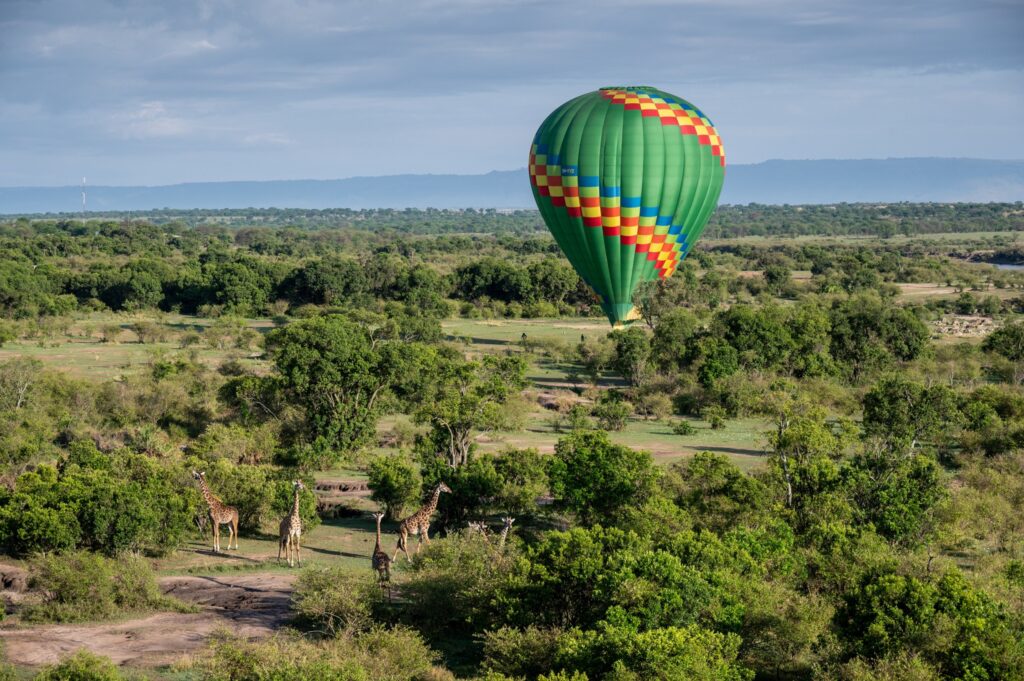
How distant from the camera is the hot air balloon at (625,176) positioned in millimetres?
53719

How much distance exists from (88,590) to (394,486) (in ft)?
31.2

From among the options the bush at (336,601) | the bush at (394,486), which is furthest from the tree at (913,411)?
the bush at (336,601)

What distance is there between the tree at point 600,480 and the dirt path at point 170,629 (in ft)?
24.4

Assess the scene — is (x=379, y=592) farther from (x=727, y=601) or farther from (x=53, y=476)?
(x=53, y=476)

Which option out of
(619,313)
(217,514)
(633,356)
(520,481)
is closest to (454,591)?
(217,514)

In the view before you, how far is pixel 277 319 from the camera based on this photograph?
8575 cm

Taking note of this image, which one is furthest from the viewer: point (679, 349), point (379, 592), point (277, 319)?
point (277, 319)

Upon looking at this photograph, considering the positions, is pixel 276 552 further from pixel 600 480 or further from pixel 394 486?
pixel 600 480

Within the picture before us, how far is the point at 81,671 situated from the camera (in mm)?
17844

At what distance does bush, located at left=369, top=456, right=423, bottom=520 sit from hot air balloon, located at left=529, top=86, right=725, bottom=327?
82.7 feet

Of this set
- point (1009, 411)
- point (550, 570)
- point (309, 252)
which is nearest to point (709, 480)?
point (550, 570)

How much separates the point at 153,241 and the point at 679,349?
119 m

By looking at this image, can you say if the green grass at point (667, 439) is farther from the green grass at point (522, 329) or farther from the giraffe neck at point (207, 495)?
the green grass at point (522, 329)

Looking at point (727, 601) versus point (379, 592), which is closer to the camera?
point (727, 601)
